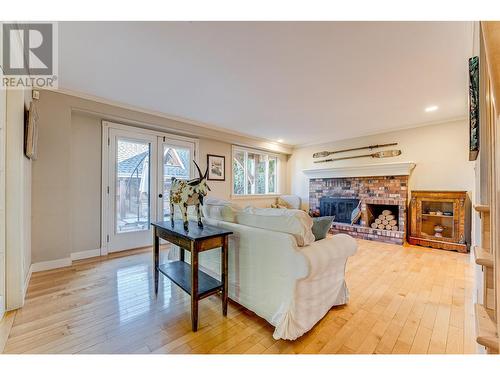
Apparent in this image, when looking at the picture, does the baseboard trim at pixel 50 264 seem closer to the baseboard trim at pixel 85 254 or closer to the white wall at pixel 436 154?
the baseboard trim at pixel 85 254

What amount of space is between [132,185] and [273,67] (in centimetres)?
287

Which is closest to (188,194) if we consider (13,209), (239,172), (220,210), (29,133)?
(220,210)

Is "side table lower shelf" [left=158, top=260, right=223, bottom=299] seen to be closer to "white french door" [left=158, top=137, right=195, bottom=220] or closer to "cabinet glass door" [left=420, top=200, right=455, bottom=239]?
"white french door" [left=158, top=137, right=195, bottom=220]

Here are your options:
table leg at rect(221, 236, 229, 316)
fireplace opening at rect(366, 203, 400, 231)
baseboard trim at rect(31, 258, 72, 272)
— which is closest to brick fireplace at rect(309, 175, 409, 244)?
fireplace opening at rect(366, 203, 400, 231)

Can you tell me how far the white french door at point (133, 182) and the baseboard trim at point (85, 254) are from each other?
10 cm

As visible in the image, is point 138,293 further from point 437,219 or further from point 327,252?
point 437,219

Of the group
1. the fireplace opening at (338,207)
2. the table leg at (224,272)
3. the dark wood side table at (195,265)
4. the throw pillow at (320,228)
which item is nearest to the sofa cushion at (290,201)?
the fireplace opening at (338,207)

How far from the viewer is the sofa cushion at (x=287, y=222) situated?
5.14 ft

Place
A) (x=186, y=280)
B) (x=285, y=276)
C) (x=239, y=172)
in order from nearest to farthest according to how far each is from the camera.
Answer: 1. (x=285, y=276)
2. (x=186, y=280)
3. (x=239, y=172)

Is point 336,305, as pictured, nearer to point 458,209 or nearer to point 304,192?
point 458,209

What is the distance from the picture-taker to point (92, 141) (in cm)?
326

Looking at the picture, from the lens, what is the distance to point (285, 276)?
1521 mm
